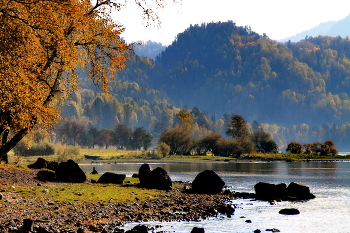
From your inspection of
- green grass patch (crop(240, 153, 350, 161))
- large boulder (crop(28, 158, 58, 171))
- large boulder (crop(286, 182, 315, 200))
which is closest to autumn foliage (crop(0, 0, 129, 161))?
large boulder (crop(286, 182, 315, 200))

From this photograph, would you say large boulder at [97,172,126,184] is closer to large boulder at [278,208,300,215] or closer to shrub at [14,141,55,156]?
large boulder at [278,208,300,215]

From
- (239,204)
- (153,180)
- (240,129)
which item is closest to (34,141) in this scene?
(240,129)

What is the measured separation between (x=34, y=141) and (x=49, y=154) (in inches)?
245

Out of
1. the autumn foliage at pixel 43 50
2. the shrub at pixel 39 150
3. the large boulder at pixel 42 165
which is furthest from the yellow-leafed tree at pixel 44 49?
the shrub at pixel 39 150

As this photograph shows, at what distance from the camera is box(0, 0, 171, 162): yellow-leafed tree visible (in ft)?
67.4

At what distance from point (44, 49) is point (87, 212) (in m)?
10.4

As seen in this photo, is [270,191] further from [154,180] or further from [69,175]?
[69,175]

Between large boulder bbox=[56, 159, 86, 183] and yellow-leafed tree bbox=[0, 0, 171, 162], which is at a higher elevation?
yellow-leafed tree bbox=[0, 0, 171, 162]

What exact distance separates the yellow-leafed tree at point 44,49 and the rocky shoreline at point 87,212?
4.30m

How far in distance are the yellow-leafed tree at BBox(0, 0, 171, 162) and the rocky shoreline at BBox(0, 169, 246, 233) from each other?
4297 mm

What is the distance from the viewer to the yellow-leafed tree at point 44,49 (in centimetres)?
2055

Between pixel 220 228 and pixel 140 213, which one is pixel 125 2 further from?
pixel 220 228

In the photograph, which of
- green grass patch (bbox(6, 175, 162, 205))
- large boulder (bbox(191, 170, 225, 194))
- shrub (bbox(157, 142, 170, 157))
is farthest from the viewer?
shrub (bbox(157, 142, 170, 157))

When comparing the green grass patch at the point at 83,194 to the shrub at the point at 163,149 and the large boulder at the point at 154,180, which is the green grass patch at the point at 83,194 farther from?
the shrub at the point at 163,149
